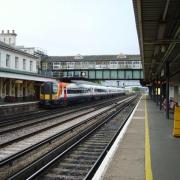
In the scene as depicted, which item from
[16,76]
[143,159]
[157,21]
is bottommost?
[143,159]

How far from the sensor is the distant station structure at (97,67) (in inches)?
3150

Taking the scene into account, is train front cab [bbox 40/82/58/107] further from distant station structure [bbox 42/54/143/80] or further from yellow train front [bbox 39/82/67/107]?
distant station structure [bbox 42/54/143/80]

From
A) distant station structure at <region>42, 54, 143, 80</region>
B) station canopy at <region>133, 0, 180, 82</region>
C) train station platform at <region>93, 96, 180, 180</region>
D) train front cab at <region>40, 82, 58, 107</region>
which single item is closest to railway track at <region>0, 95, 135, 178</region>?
train station platform at <region>93, 96, 180, 180</region>

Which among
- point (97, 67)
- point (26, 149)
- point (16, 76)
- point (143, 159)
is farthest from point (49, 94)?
point (97, 67)

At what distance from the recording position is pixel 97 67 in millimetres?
89562

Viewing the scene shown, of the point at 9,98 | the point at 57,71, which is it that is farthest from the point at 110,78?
the point at 9,98

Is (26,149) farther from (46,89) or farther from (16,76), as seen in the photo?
(16,76)

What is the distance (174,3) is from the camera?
37.6ft

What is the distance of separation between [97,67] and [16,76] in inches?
1973

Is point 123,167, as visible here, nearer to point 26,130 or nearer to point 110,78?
point 26,130

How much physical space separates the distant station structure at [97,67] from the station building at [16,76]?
23246 mm

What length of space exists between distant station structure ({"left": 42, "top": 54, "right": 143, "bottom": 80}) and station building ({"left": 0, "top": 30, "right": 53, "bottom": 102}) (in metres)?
23.2


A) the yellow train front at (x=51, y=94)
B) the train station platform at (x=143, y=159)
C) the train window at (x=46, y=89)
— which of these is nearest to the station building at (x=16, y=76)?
the train window at (x=46, y=89)

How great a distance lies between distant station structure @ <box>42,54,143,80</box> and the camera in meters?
80.0
